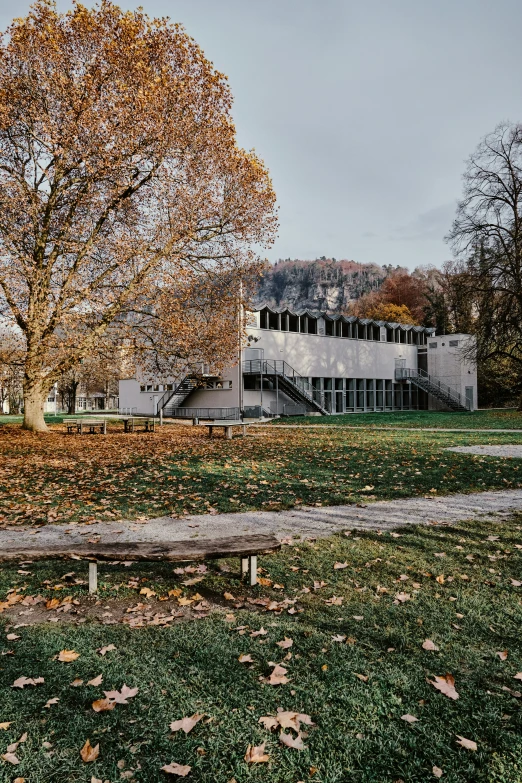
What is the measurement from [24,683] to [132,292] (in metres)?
17.5

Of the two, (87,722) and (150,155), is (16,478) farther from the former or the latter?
(150,155)

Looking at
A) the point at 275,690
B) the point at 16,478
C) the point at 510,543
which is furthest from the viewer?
the point at 16,478

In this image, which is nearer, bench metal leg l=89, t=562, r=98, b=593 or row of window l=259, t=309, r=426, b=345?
bench metal leg l=89, t=562, r=98, b=593

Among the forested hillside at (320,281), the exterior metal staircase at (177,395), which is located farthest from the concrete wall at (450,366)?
the forested hillside at (320,281)

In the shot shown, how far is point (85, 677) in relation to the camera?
3500mm

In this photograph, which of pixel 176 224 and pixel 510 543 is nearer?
pixel 510 543

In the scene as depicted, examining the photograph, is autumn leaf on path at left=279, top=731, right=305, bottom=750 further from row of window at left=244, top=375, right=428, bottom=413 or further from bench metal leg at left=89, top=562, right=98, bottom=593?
row of window at left=244, top=375, right=428, bottom=413

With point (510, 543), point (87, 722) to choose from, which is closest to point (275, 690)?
point (87, 722)

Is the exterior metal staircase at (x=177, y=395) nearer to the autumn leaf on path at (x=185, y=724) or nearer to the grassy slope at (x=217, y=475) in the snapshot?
the grassy slope at (x=217, y=475)

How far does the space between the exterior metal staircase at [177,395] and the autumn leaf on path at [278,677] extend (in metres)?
32.5

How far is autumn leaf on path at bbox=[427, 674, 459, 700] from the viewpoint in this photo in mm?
3262

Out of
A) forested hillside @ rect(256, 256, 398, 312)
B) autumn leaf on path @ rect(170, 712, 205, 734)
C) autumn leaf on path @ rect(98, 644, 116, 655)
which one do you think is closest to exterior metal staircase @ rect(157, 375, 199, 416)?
autumn leaf on path @ rect(98, 644, 116, 655)

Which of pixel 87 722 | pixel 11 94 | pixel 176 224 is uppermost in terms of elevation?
Result: pixel 11 94

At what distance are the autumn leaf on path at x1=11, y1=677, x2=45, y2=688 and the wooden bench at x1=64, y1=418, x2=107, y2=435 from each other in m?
20.1
